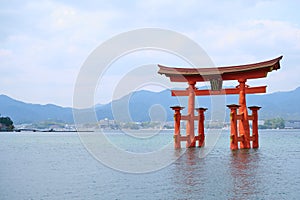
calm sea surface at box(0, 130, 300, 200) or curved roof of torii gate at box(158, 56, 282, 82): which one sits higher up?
curved roof of torii gate at box(158, 56, 282, 82)

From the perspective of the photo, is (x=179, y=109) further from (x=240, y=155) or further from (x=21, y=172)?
(x=21, y=172)

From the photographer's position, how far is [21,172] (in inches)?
644

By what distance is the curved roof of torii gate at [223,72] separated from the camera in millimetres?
22056

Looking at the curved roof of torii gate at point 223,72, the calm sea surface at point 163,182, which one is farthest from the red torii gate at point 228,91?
the calm sea surface at point 163,182

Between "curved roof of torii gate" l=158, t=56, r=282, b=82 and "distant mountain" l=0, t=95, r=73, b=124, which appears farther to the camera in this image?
"distant mountain" l=0, t=95, r=73, b=124

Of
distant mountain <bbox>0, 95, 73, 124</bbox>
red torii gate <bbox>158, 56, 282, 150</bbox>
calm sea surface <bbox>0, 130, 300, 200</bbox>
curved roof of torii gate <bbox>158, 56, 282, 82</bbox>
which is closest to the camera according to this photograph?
calm sea surface <bbox>0, 130, 300, 200</bbox>

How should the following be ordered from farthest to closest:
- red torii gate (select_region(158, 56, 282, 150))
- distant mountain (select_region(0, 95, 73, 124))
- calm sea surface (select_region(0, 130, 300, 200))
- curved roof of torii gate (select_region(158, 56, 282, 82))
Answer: distant mountain (select_region(0, 95, 73, 124))
red torii gate (select_region(158, 56, 282, 150))
curved roof of torii gate (select_region(158, 56, 282, 82))
calm sea surface (select_region(0, 130, 300, 200))

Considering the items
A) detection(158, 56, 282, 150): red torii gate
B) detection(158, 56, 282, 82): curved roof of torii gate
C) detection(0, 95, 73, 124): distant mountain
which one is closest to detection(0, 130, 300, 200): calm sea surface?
detection(158, 56, 282, 150): red torii gate

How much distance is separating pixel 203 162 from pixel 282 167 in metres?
3.44

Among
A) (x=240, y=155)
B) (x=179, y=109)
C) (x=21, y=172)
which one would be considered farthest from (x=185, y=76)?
(x=21, y=172)

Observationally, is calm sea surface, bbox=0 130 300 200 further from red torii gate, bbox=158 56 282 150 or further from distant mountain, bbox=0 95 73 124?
distant mountain, bbox=0 95 73 124

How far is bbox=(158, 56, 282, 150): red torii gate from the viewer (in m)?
22.5

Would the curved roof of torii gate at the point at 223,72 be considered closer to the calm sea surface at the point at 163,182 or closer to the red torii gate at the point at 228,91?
the red torii gate at the point at 228,91

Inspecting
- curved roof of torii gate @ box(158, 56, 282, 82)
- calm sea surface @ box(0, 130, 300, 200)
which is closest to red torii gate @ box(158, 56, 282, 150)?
curved roof of torii gate @ box(158, 56, 282, 82)
